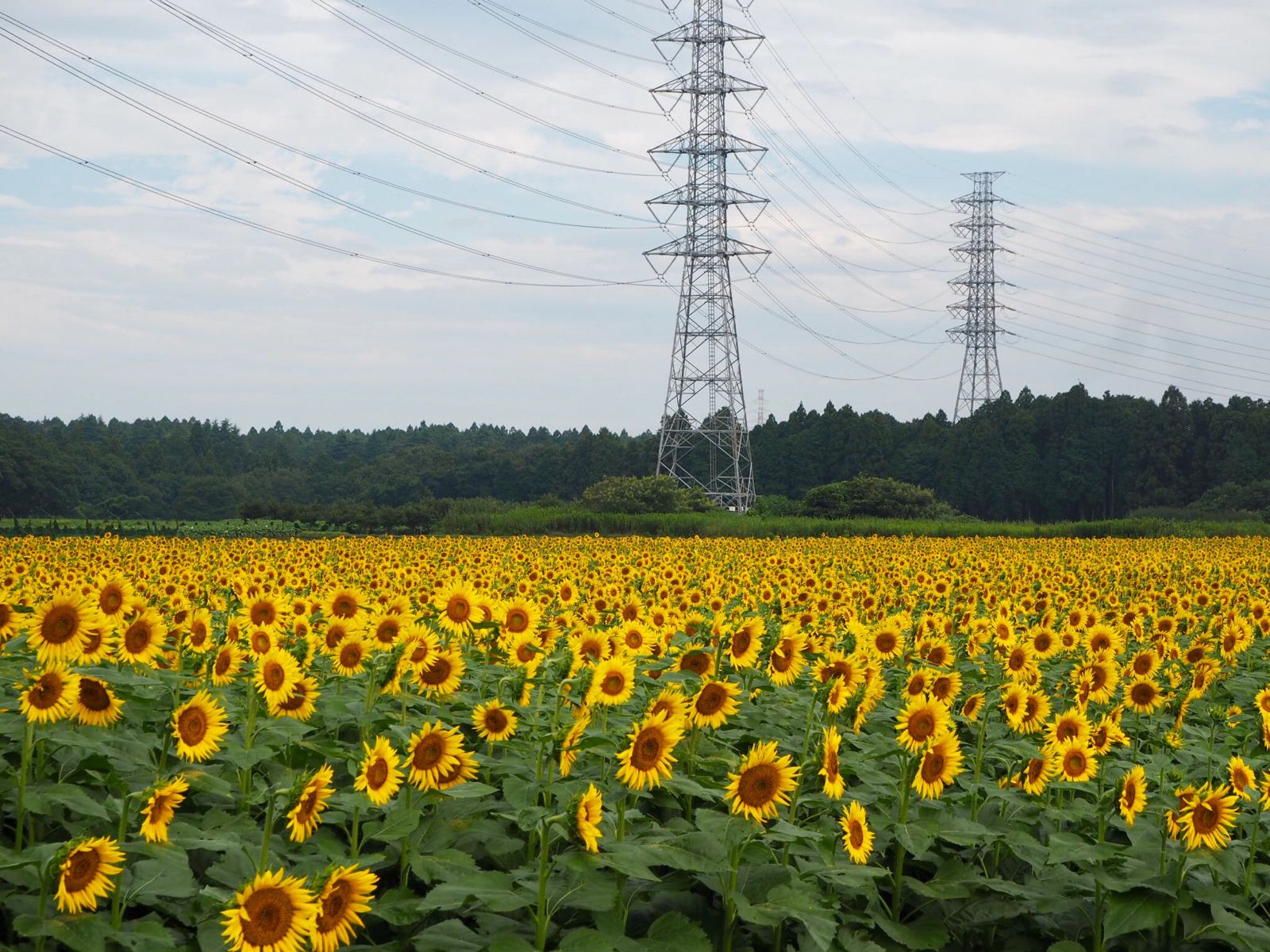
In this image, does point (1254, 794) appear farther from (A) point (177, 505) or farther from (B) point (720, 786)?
(A) point (177, 505)

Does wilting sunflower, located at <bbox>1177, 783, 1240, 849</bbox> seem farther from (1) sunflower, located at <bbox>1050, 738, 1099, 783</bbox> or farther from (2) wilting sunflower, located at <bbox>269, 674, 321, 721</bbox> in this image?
(2) wilting sunflower, located at <bbox>269, 674, 321, 721</bbox>

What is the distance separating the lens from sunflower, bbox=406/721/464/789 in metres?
3.57

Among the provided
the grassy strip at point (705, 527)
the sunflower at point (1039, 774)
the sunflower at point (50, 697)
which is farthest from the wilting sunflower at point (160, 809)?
the grassy strip at point (705, 527)

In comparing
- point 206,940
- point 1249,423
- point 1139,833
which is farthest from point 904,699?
point 1249,423

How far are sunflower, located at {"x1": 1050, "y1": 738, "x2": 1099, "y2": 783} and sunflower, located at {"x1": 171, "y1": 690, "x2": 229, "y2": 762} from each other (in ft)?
9.02

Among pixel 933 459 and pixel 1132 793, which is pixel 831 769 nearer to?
pixel 1132 793

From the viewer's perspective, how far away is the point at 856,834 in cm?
370

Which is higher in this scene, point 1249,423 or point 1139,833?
point 1249,423

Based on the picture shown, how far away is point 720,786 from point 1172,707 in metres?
3.25

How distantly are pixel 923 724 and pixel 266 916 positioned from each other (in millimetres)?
2246

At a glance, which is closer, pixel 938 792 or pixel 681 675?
pixel 938 792

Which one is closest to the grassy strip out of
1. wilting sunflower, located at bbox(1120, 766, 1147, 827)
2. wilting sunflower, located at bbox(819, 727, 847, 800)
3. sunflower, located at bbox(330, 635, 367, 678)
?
sunflower, located at bbox(330, 635, 367, 678)

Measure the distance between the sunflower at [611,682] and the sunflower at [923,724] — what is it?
916mm

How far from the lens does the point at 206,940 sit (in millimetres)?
3105
